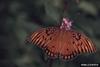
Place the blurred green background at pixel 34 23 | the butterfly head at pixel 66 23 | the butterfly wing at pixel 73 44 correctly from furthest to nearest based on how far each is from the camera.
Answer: the blurred green background at pixel 34 23, the butterfly head at pixel 66 23, the butterfly wing at pixel 73 44

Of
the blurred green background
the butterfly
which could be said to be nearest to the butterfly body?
the butterfly

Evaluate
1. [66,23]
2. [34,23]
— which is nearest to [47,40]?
[66,23]

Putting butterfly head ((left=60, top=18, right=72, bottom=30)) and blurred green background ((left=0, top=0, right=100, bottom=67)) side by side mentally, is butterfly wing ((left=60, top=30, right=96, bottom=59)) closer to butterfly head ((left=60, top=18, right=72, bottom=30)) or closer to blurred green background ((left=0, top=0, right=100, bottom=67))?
butterfly head ((left=60, top=18, right=72, bottom=30))

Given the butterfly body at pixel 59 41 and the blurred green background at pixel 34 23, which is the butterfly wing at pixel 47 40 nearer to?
the butterfly body at pixel 59 41

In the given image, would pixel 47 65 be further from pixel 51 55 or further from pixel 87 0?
pixel 87 0

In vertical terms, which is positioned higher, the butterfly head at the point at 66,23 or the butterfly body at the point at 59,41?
the butterfly head at the point at 66,23

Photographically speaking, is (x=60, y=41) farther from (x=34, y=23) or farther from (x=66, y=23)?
(x=34, y=23)

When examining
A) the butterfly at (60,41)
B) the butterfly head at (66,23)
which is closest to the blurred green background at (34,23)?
the butterfly head at (66,23)
